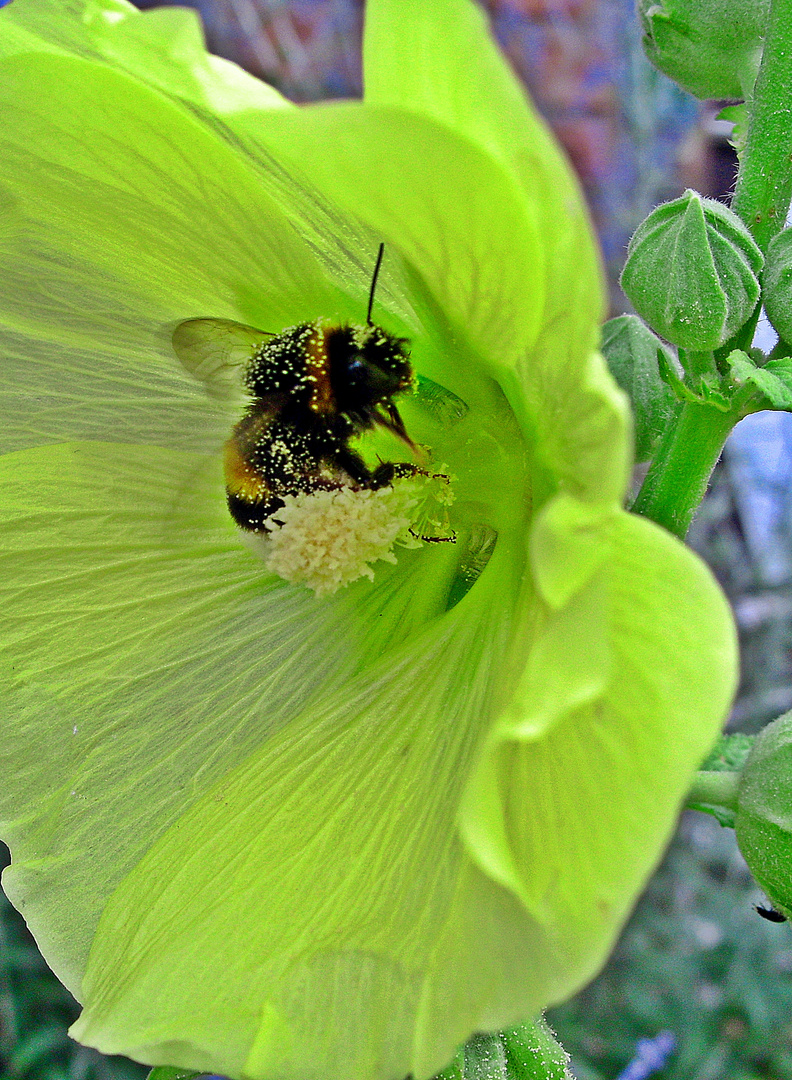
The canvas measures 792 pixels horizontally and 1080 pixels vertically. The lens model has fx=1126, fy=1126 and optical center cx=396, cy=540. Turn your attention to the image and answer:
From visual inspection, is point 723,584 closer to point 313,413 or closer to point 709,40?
point 709,40

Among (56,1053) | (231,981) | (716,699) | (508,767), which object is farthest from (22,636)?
(56,1053)

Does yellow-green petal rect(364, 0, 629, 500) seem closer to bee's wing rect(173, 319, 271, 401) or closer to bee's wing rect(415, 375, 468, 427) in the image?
bee's wing rect(415, 375, 468, 427)

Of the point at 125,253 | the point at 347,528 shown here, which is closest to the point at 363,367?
the point at 347,528

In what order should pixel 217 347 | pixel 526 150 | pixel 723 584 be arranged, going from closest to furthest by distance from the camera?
pixel 526 150
pixel 217 347
pixel 723 584

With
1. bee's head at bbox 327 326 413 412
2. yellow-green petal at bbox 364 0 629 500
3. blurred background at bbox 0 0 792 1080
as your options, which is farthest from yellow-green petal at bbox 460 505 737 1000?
blurred background at bbox 0 0 792 1080

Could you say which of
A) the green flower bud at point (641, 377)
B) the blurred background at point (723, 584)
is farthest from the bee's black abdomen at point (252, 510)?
the blurred background at point (723, 584)

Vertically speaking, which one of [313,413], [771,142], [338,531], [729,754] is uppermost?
[771,142]

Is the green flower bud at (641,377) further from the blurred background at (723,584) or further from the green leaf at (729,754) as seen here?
the blurred background at (723,584)
